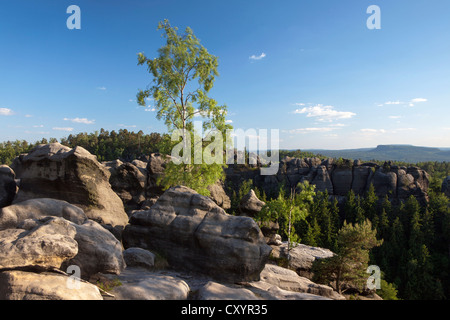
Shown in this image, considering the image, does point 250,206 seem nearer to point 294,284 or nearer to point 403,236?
point 294,284

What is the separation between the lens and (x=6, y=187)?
1708cm

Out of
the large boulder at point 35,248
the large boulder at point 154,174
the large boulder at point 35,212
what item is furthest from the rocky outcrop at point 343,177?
the large boulder at point 35,248

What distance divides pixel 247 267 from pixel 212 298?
3.86m

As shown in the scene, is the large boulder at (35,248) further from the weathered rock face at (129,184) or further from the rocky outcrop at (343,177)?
the rocky outcrop at (343,177)

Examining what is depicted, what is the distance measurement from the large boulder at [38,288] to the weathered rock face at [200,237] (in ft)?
20.0

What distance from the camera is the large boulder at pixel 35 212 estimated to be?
36.5 feet

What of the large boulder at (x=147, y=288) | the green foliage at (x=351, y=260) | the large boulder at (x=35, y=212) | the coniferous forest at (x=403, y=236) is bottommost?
the coniferous forest at (x=403, y=236)

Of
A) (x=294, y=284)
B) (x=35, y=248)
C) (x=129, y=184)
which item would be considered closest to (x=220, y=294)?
(x=35, y=248)

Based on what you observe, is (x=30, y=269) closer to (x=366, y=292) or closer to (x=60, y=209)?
(x=60, y=209)

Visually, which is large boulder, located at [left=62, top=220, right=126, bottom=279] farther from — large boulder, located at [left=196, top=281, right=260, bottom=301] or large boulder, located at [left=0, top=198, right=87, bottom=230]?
Result: large boulder, located at [left=196, top=281, right=260, bottom=301]

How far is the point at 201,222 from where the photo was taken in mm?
13312

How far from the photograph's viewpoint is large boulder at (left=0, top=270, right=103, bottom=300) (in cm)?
630
